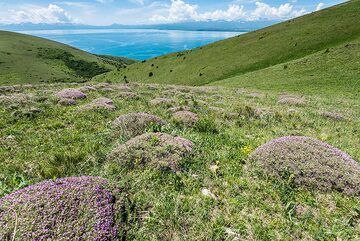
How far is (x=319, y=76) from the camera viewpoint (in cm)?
3444

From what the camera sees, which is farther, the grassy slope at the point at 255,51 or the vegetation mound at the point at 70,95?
the grassy slope at the point at 255,51

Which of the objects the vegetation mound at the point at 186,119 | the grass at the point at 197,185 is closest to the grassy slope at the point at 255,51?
the vegetation mound at the point at 186,119

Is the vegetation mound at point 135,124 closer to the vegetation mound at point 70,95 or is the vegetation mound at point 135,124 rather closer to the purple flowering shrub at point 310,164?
the purple flowering shrub at point 310,164

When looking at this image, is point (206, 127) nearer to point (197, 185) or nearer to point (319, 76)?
point (197, 185)

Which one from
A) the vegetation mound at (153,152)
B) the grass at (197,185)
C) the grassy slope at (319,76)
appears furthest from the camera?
the grassy slope at (319,76)

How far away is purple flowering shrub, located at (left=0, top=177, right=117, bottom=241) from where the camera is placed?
358cm

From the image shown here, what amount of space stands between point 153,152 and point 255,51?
5695cm

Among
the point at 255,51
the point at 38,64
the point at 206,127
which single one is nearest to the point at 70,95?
the point at 206,127

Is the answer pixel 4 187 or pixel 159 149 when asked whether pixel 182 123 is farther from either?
pixel 4 187

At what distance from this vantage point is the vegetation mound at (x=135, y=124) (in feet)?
26.9

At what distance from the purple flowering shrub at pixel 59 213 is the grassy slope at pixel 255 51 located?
4746 cm

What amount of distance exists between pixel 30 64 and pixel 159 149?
143 metres

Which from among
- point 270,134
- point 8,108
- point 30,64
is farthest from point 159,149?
point 30,64

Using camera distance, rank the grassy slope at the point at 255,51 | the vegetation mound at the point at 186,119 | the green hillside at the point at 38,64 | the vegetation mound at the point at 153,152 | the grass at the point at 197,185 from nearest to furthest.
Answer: the grass at the point at 197,185 → the vegetation mound at the point at 153,152 → the vegetation mound at the point at 186,119 → the grassy slope at the point at 255,51 → the green hillside at the point at 38,64
